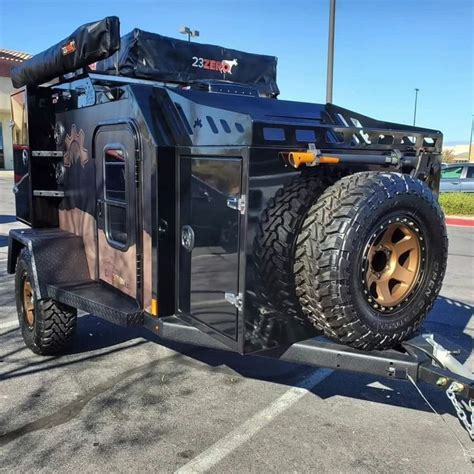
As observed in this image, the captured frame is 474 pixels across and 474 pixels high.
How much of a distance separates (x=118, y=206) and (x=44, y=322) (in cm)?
140

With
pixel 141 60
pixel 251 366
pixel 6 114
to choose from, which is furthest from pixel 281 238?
pixel 6 114

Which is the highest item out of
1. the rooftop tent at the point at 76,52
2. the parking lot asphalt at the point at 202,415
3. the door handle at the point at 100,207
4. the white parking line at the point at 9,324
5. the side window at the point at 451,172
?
the rooftop tent at the point at 76,52

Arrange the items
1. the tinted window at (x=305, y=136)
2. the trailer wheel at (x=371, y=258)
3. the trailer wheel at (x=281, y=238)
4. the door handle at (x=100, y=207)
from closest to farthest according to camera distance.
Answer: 1. the trailer wheel at (x=371, y=258)
2. the trailer wheel at (x=281, y=238)
3. the tinted window at (x=305, y=136)
4. the door handle at (x=100, y=207)

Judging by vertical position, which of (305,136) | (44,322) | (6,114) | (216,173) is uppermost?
(6,114)

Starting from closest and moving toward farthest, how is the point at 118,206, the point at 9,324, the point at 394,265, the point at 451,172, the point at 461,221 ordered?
the point at 394,265 → the point at 118,206 → the point at 9,324 → the point at 461,221 → the point at 451,172

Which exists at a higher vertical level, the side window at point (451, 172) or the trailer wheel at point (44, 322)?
the side window at point (451, 172)

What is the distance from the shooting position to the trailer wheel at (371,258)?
2.58 meters

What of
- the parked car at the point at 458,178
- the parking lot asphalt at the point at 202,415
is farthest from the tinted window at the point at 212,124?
the parked car at the point at 458,178

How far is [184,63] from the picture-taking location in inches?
176

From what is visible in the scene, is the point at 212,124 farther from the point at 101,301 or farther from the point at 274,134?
the point at 101,301

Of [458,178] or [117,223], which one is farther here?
[458,178]

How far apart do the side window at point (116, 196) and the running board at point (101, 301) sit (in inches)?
15.4

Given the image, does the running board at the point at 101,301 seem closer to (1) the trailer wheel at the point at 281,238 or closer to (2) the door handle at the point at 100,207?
(2) the door handle at the point at 100,207

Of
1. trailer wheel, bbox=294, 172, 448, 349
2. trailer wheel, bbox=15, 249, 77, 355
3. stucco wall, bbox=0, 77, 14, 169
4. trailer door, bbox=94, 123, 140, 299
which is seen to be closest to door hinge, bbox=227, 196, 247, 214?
trailer wheel, bbox=294, 172, 448, 349
